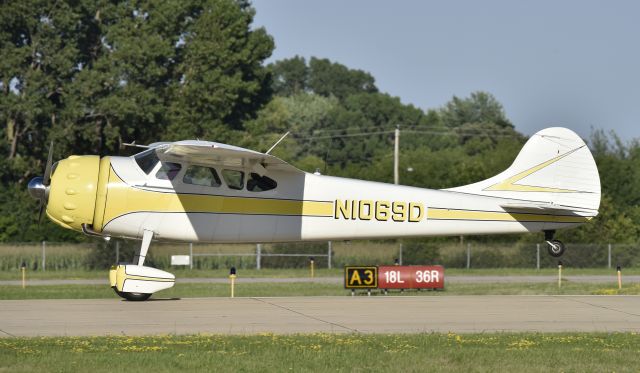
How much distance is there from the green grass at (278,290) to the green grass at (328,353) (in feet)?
28.8

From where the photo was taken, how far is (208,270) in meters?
39.1

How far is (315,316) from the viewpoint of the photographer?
17625mm

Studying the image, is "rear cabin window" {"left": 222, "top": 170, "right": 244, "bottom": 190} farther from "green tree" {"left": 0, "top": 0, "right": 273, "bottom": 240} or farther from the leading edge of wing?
"green tree" {"left": 0, "top": 0, "right": 273, "bottom": 240}

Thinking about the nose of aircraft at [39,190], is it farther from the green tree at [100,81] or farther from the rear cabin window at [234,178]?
the green tree at [100,81]

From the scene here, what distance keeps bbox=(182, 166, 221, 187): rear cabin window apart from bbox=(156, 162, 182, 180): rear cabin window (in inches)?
7.5

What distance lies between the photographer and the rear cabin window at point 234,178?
19672 millimetres

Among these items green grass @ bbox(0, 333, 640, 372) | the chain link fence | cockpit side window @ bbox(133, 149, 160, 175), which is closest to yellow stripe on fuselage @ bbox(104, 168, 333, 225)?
cockpit side window @ bbox(133, 149, 160, 175)

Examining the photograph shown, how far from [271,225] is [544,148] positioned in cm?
592

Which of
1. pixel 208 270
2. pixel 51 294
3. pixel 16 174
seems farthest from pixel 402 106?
pixel 51 294

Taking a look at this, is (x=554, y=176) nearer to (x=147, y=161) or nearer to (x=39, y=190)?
(x=147, y=161)

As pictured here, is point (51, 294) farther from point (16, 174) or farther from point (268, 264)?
point (16, 174)

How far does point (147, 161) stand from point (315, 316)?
460cm

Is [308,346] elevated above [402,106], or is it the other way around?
[402,106]

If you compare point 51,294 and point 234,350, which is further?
point 51,294
